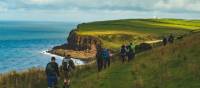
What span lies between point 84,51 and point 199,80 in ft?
380

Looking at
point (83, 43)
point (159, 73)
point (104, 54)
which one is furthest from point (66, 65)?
point (83, 43)

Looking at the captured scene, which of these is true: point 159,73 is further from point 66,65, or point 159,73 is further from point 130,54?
point 130,54

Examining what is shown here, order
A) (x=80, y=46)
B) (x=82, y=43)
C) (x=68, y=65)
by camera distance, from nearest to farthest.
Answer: (x=68, y=65) → (x=80, y=46) → (x=82, y=43)

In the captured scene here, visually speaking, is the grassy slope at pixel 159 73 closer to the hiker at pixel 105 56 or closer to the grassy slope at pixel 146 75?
the grassy slope at pixel 146 75

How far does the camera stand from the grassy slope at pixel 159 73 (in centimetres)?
2538

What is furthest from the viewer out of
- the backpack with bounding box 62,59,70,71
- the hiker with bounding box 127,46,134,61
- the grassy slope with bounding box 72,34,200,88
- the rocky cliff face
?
the rocky cliff face

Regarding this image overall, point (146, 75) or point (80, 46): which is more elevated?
point (146, 75)

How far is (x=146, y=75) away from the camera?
28328mm

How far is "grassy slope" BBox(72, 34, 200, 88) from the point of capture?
25.4 m

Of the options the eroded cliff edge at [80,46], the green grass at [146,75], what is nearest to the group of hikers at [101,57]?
the green grass at [146,75]

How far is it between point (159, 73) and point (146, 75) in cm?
80

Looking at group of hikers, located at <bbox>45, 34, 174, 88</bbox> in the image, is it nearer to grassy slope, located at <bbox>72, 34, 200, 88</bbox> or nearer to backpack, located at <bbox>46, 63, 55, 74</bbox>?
backpack, located at <bbox>46, 63, 55, 74</bbox>

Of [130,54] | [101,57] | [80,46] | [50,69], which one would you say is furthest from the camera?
[80,46]

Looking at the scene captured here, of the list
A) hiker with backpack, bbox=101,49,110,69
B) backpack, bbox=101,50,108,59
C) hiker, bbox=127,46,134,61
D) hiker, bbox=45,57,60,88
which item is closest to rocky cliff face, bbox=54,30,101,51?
hiker, bbox=127,46,134,61
